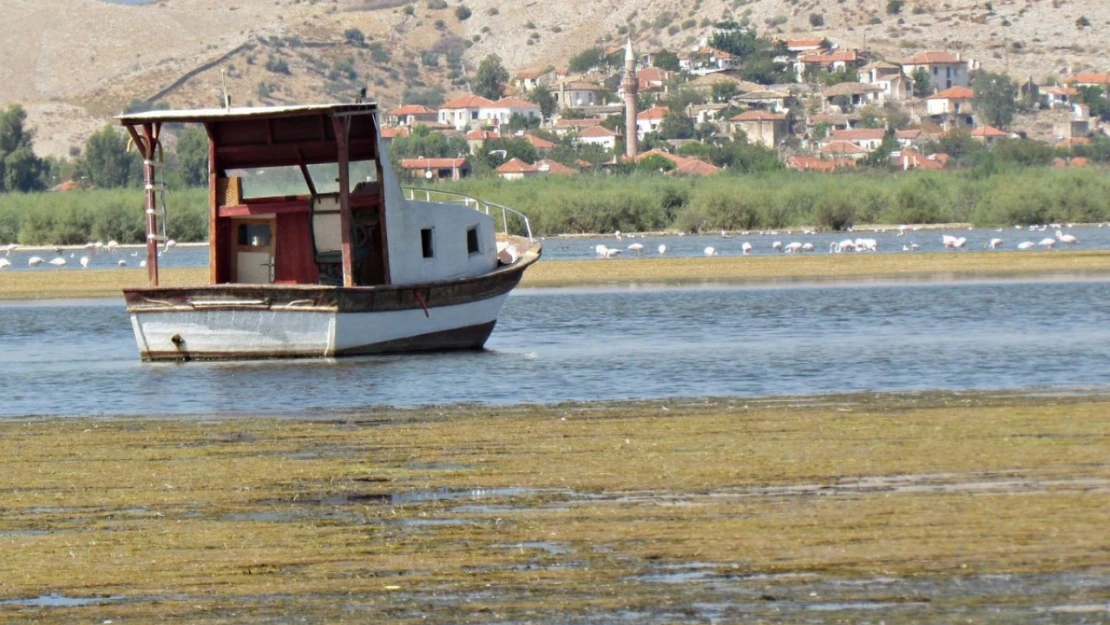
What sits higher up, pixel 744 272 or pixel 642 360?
pixel 642 360

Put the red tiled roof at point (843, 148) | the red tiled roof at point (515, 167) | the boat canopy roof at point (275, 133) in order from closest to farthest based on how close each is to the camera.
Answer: the boat canopy roof at point (275, 133) → the red tiled roof at point (515, 167) → the red tiled roof at point (843, 148)

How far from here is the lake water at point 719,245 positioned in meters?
73.2

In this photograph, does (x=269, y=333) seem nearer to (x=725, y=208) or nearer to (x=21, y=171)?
(x=725, y=208)

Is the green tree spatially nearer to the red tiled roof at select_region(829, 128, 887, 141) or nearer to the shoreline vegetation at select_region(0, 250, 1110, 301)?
the red tiled roof at select_region(829, 128, 887, 141)

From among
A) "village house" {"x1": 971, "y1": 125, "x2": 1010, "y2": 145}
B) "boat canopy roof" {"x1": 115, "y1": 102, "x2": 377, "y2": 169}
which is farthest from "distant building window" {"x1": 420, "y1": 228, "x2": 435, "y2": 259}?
"village house" {"x1": 971, "y1": 125, "x2": 1010, "y2": 145}

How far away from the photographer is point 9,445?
2100 cm

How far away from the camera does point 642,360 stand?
30234 millimetres

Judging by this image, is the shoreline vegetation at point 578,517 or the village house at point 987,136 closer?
the shoreline vegetation at point 578,517

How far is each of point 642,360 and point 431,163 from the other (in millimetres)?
123566

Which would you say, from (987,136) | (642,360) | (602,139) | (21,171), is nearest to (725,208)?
(21,171)

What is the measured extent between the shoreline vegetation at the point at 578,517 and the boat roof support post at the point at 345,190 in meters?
8.95

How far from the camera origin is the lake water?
240 ft

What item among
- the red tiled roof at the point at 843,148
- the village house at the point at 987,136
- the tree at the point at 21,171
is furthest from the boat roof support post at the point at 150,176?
the village house at the point at 987,136

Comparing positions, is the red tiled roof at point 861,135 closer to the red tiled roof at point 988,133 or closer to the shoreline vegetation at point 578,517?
the red tiled roof at point 988,133
